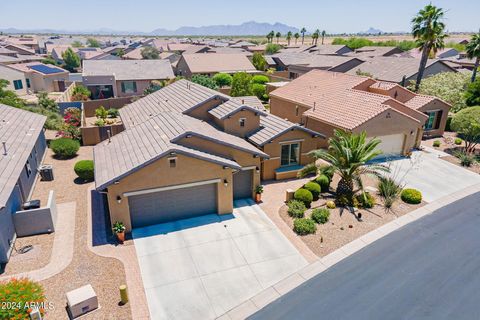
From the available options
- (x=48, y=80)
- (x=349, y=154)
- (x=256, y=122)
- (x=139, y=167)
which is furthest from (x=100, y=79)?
(x=349, y=154)

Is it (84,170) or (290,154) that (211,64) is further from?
(84,170)

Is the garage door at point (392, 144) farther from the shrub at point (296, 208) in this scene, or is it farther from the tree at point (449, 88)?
the tree at point (449, 88)

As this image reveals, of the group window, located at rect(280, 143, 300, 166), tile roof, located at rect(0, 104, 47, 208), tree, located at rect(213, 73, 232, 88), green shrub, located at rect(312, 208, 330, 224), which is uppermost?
tile roof, located at rect(0, 104, 47, 208)

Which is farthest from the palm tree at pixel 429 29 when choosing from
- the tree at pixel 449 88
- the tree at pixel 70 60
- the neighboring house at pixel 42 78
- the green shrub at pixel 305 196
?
the tree at pixel 70 60

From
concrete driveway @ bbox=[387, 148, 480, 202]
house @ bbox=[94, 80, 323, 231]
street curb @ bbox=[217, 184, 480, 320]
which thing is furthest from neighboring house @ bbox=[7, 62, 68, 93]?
street curb @ bbox=[217, 184, 480, 320]

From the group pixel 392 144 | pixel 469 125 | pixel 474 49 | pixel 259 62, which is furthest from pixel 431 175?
pixel 259 62

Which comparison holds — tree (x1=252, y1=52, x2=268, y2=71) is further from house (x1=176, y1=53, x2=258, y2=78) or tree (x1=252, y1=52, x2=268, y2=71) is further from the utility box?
the utility box
